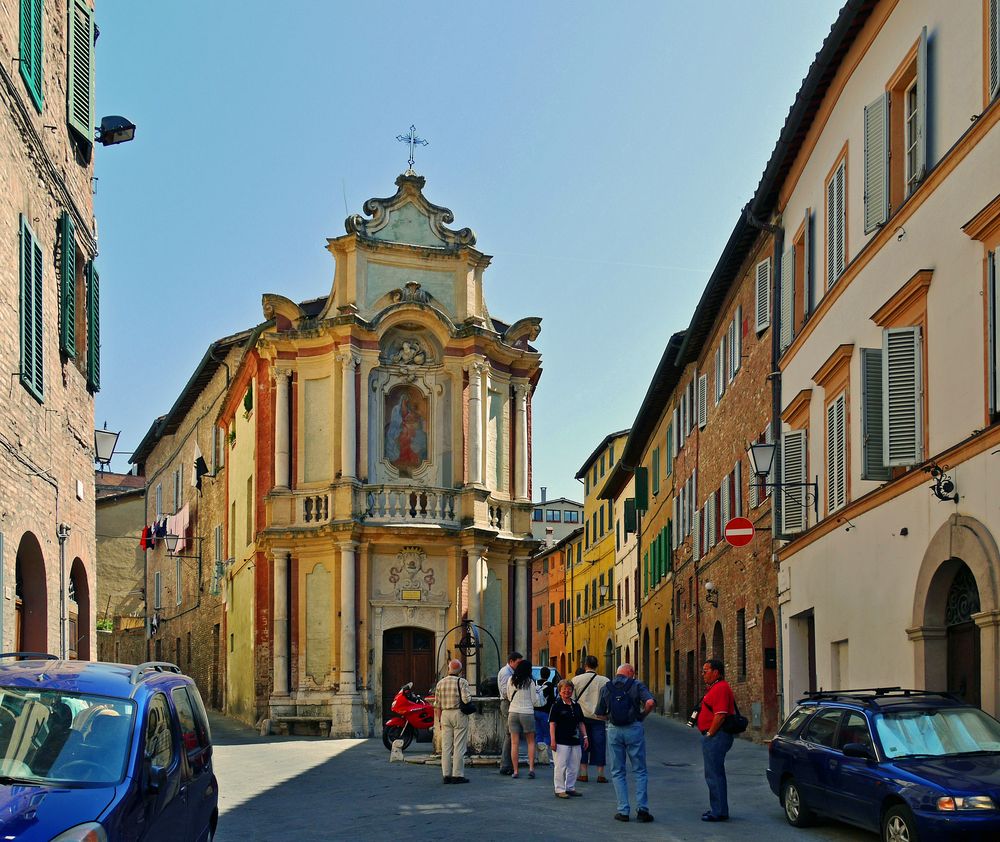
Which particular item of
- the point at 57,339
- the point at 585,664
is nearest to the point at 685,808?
the point at 585,664

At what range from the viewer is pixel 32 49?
16.4 metres

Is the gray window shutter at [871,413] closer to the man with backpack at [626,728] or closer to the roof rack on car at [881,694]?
the roof rack on car at [881,694]

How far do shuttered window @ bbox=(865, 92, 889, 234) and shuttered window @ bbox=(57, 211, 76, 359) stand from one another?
33.5ft

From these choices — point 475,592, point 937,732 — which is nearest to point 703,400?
point 475,592

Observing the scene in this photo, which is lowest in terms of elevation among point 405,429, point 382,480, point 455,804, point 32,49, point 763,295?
point 455,804

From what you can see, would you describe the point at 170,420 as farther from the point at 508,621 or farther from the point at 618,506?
the point at 508,621

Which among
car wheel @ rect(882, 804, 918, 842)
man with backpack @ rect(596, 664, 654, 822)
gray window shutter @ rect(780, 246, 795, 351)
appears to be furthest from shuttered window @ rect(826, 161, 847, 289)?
car wheel @ rect(882, 804, 918, 842)

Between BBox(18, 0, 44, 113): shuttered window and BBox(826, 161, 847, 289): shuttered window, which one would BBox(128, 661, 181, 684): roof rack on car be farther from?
BBox(826, 161, 847, 289): shuttered window

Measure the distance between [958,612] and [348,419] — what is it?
63.9 ft

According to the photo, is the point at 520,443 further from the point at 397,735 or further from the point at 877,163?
the point at 877,163

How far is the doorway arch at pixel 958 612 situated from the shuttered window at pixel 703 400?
18.3 m

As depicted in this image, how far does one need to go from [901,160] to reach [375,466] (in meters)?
18.4

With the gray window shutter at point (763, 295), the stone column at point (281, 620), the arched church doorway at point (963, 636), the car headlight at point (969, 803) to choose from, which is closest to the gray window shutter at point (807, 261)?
the gray window shutter at point (763, 295)

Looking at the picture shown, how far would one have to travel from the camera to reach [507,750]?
19.3 metres
